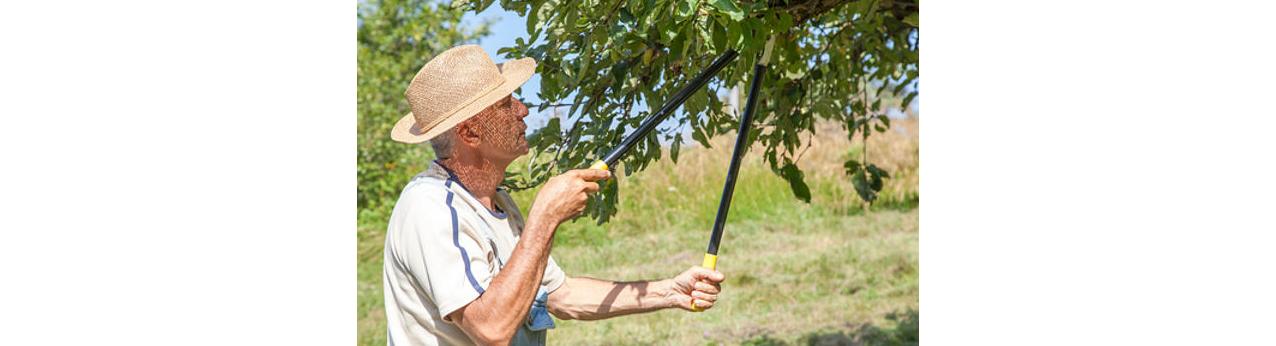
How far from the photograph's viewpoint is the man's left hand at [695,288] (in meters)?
1.93

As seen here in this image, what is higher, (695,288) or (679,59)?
(679,59)

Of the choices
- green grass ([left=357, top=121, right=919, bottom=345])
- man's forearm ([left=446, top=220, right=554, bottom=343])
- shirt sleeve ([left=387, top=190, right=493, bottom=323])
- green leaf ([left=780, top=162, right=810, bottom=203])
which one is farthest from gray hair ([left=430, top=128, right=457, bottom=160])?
green grass ([left=357, top=121, right=919, bottom=345])

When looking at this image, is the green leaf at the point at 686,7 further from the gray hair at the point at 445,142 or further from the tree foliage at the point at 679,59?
the gray hair at the point at 445,142

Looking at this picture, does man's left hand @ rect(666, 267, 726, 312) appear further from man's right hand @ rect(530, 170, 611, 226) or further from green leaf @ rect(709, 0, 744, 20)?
green leaf @ rect(709, 0, 744, 20)

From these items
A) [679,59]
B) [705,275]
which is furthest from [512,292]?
[679,59]

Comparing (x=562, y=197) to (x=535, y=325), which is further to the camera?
(x=535, y=325)

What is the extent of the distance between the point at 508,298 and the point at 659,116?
0.59 meters

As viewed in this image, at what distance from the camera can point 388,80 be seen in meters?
5.52

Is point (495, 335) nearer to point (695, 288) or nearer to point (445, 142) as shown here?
point (445, 142)

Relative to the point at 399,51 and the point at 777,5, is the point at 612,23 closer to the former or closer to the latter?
the point at 777,5

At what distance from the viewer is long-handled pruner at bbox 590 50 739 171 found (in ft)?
6.14

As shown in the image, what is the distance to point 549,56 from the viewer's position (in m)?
2.35

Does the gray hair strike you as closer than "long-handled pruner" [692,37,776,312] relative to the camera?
Yes

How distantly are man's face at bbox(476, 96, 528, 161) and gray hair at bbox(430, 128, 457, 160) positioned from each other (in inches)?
1.6
